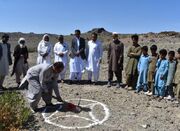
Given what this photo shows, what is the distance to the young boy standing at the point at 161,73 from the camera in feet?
36.2

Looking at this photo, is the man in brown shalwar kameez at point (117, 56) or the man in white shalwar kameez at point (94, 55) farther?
the man in white shalwar kameez at point (94, 55)

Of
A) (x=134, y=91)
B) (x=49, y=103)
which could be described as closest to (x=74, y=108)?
(x=49, y=103)

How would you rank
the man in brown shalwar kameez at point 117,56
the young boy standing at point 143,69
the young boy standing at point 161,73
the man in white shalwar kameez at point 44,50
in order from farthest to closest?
the man in white shalwar kameez at point 44,50
the man in brown shalwar kameez at point 117,56
the young boy standing at point 143,69
the young boy standing at point 161,73

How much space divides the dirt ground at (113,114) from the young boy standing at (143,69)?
385 millimetres

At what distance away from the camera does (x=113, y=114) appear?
32.1 ft

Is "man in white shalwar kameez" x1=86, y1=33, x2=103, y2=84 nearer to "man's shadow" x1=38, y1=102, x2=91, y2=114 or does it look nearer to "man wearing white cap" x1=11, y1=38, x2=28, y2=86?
"man wearing white cap" x1=11, y1=38, x2=28, y2=86

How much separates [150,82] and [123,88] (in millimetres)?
1034

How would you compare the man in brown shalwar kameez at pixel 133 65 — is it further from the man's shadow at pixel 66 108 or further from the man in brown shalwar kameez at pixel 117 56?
the man's shadow at pixel 66 108

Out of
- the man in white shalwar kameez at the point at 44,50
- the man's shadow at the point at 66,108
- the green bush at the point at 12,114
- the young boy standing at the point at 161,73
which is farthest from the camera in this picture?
the man in white shalwar kameez at the point at 44,50

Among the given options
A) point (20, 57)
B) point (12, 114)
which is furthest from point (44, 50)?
point (12, 114)

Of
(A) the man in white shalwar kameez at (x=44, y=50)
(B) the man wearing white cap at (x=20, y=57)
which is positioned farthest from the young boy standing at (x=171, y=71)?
(B) the man wearing white cap at (x=20, y=57)

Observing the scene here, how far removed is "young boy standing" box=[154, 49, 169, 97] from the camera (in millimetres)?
11031

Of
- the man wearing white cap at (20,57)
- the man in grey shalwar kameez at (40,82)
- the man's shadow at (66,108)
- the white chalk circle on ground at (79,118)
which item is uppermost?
the man wearing white cap at (20,57)

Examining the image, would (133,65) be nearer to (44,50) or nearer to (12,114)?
(44,50)
